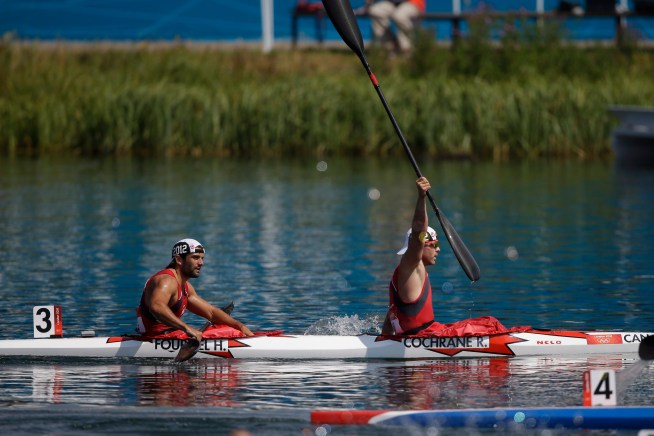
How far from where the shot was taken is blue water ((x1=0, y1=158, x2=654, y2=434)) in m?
13.1

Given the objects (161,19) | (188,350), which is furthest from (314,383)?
(161,19)

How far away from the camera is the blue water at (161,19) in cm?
5112

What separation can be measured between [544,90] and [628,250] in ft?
47.9

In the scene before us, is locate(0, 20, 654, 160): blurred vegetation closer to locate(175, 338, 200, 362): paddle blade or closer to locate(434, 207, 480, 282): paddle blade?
locate(434, 207, 480, 282): paddle blade

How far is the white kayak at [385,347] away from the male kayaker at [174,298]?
Answer: 0.72 ft

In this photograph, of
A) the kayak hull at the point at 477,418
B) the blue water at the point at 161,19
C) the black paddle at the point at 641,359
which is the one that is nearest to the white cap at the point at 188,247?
the kayak hull at the point at 477,418

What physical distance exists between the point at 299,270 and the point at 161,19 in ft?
105

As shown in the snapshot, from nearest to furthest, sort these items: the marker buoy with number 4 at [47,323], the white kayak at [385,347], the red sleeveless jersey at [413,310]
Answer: the red sleeveless jersey at [413,310] → the white kayak at [385,347] → the marker buoy with number 4 at [47,323]

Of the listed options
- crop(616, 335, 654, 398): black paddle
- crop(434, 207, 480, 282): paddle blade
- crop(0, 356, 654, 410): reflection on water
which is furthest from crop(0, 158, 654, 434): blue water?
crop(434, 207, 480, 282): paddle blade

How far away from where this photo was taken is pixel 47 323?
15.4 meters

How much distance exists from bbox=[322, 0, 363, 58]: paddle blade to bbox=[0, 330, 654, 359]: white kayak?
15.0ft

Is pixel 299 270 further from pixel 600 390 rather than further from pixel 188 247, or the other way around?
pixel 600 390

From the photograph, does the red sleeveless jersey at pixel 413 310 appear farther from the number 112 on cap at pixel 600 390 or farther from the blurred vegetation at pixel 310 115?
the blurred vegetation at pixel 310 115

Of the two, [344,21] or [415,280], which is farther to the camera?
[344,21]
